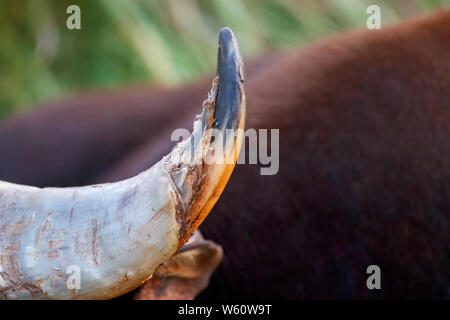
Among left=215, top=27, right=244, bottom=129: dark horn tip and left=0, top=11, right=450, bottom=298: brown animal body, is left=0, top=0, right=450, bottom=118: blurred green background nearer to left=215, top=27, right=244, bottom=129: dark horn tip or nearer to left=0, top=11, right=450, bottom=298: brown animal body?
left=0, top=11, right=450, bottom=298: brown animal body

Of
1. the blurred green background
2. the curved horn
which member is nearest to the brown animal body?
the curved horn

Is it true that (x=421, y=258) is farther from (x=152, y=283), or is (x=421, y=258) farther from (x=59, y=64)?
(x=59, y=64)

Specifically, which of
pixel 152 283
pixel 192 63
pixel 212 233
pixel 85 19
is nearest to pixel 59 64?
pixel 85 19

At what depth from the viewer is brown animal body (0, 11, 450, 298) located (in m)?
1.61

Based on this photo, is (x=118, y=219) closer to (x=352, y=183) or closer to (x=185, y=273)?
(x=185, y=273)

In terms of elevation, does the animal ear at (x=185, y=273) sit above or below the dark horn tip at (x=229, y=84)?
below

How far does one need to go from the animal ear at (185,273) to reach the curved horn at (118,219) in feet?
0.63

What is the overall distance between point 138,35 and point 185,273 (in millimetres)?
3737

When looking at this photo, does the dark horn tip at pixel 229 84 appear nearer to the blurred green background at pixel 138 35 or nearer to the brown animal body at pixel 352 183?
the brown animal body at pixel 352 183

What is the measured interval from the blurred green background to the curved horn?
3.62 meters

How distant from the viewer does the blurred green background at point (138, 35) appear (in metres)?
4.86

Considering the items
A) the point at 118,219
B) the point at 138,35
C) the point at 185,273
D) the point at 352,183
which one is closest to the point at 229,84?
the point at 118,219

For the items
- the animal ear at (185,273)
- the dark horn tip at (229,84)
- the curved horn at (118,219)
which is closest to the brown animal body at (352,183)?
the animal ear at (185,273)

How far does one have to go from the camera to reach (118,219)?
1.03 meters
